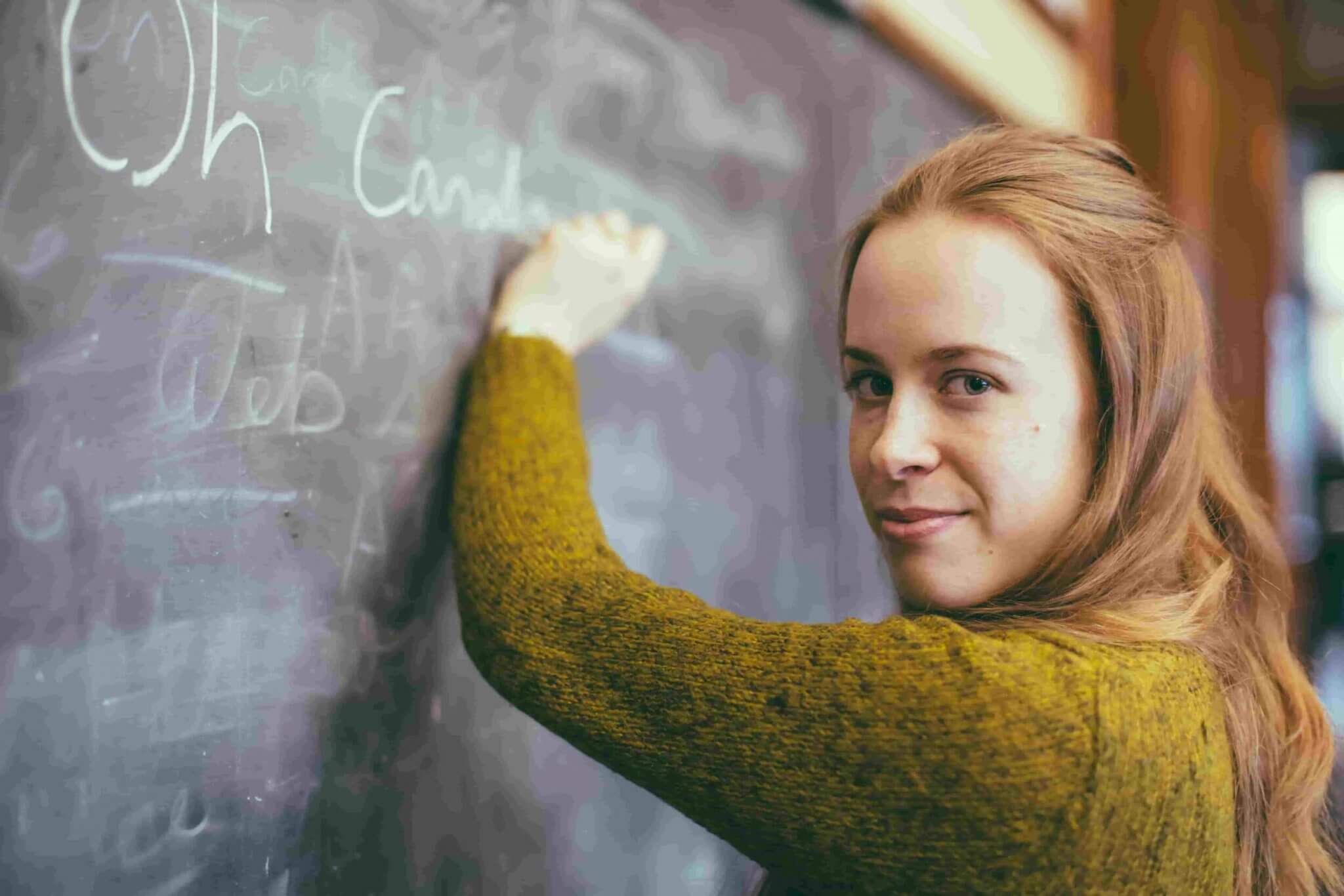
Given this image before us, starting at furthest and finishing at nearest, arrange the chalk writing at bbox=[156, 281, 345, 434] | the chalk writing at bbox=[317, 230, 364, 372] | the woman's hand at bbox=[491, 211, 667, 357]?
the woman's hand at bbox=[491, 211, 667, 357] < the chalk writing at bbox=[317, 230, 364, 372] < the chalk writing at bbox=[156, 281, 345, 434]

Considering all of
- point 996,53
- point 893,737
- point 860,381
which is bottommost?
point 893,737

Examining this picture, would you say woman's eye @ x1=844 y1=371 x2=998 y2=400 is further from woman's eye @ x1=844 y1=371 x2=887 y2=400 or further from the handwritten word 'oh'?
the handwritten word 'oh'

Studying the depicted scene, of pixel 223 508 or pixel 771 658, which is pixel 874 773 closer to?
pixel 771 658

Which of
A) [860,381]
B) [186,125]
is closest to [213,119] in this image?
[186,125]

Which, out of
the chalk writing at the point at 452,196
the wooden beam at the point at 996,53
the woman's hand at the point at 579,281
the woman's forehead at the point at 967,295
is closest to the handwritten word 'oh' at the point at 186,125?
the chalk writing at the point at 452,196

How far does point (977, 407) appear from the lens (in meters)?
0.76

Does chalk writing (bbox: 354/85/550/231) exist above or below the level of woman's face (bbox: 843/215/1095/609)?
above

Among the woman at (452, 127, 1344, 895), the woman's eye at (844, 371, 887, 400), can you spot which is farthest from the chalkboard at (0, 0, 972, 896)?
the woman's eye at (844, 371, 887, 400)

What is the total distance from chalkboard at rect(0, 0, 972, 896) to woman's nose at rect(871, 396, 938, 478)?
39 centimetres

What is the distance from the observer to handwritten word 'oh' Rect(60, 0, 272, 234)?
0.64 m

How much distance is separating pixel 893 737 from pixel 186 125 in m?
0.62

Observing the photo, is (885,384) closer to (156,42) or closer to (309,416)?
(309,416)

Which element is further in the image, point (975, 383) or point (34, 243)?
point (975, 383)

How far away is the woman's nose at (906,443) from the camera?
77cm
